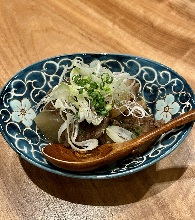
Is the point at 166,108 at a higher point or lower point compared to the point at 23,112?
higher

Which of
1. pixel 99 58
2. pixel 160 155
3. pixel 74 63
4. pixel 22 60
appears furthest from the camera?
pixel 22 60

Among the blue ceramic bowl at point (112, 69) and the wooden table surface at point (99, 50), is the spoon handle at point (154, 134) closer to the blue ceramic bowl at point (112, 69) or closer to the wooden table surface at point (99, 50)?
the blue ceramic bowl at point (112, 69)

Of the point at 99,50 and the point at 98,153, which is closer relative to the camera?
the point at 98,153

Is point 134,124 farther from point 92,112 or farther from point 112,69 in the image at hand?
point 112,69

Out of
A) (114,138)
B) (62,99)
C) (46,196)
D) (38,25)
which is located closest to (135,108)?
(114,138)

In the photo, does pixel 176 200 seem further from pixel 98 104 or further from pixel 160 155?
pixel 98 104

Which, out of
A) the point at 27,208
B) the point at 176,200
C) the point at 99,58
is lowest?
the point at 27,208

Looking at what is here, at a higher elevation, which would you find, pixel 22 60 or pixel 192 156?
pixel 192 156

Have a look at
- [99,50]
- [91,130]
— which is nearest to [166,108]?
[91,130]

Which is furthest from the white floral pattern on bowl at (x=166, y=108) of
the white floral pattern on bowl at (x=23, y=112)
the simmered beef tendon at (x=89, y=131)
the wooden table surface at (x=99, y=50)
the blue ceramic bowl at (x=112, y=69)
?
the white floral pattern on bowl at (x=23, y=112)
